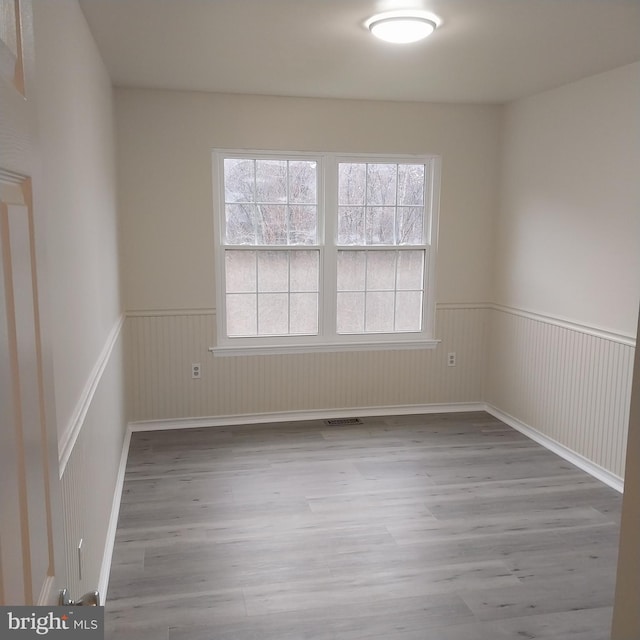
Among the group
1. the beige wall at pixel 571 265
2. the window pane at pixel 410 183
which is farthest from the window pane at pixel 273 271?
the beige wall at pixel 571 265

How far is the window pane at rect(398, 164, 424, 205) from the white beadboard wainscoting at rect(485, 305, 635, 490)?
1.17 meters

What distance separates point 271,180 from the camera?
15.5 feet

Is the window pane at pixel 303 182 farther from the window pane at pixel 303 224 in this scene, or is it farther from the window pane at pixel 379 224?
the window pane at pixel 379 224

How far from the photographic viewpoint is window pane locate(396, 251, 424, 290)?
508 cm

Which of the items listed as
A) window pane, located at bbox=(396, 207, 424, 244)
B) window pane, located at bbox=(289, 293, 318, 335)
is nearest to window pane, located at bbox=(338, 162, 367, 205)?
window pane, located at bbox=(396, 207, 424, 244)

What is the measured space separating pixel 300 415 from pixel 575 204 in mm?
2645

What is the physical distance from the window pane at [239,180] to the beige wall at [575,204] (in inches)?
82.3

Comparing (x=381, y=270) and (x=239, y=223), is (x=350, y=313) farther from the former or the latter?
(x=239, y=223)

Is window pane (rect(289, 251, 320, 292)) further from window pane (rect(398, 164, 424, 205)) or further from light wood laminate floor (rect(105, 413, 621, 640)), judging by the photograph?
light wood laminate floor (rect(105, 413, 621, 640))

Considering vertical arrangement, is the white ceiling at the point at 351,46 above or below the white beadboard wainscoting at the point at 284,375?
above

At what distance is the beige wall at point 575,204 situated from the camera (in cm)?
365

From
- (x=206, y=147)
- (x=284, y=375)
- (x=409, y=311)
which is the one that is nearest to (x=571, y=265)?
(x=409, y=311)

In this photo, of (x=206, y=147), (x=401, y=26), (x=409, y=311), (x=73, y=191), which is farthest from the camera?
(x=409, y=311)

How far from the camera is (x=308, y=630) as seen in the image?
7.90 feet
